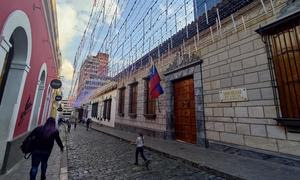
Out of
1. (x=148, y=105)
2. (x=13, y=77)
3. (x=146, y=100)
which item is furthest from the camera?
(x=146, y=100)

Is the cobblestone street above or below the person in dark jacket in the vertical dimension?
below

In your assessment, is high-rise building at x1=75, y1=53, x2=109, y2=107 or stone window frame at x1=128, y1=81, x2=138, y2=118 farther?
high-rise building at x1=75, y1=53, x2=109, y2=107

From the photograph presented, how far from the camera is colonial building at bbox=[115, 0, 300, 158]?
4184 millimetres

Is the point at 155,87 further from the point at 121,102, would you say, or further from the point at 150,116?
the point at 121,102

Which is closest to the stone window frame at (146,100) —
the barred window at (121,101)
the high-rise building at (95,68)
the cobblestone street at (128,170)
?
the barred window at (121,101)

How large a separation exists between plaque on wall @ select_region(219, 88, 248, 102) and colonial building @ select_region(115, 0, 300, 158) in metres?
0.03

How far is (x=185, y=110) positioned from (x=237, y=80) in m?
2.88

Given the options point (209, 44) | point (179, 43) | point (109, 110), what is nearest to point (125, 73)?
point (109, 110)

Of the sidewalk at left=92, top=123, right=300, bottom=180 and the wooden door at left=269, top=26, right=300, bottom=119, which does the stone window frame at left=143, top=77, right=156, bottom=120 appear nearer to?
the sidewalk at left=92, top=123, right=300, bottom=180

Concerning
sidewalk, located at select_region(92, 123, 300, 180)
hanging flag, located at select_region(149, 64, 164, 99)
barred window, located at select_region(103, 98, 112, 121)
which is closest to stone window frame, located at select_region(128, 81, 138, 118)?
hanging flag, located at select_region(149, 64, 164, 99)

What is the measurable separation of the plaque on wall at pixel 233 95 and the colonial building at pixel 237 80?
0.10 feet

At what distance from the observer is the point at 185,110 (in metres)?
7.61

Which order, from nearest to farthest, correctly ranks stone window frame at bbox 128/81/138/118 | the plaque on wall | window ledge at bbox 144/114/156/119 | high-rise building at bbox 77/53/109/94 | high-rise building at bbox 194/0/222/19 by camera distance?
the plaque on wall < high-rise building at bbox 194/0/222/19 < window ledge at bbox 144/114/156/119 < stone window frame at bbox 128/81/138/118 < high-rise building at bbox 77/53/109/94

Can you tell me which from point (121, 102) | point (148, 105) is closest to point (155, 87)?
point (148, 105)
